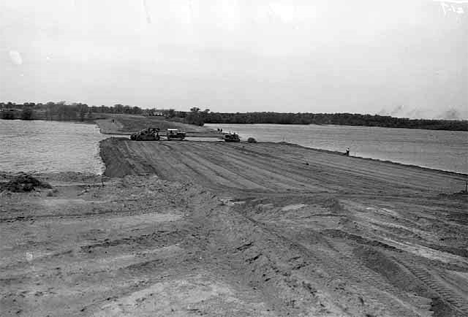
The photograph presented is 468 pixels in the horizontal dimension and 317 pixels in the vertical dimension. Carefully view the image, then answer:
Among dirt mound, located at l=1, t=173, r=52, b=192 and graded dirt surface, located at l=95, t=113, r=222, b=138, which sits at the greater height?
dirt mound, located at l=1, t=173, r=52, b=192

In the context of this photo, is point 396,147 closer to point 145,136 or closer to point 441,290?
point 145,136

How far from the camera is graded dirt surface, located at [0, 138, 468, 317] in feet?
22.4

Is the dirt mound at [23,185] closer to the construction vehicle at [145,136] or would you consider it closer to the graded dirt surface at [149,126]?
the construction vehicle at [145,136]

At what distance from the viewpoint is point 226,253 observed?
9336 millimetres

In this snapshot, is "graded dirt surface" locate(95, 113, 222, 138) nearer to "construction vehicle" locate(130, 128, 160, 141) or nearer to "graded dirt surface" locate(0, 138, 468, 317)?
"construction vehicle" locate(130, 128, 160, 141)

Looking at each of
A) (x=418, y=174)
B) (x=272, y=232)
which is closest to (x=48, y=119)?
(x=418, y=174)

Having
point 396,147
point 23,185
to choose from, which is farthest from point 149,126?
point 23,185

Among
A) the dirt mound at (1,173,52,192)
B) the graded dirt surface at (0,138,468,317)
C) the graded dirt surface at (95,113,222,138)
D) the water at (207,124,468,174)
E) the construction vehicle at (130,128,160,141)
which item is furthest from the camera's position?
the graded dirt surface at (95,113,222,138)

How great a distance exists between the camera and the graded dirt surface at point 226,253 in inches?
269

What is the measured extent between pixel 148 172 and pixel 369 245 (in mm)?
14705

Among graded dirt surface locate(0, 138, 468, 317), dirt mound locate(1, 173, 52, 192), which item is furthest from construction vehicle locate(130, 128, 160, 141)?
dirt mound locate(1, 173, 52, 192)

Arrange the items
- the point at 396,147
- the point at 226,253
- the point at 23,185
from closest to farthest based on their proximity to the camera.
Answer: the point at 226,253, the point at 23,185, the point at 396,147

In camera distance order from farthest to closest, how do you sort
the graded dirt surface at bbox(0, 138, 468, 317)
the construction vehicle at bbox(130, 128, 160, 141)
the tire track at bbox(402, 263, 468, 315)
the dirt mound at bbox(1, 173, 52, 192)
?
the construction vehicle at bbox(130, 128, 160, 141) < the dirt mound at bbox(1, 173, 52, 192) < the tire track at bbox(402, 263, 468, 315) < the graded dirt surface at bbox(0, 138, 468, 317)

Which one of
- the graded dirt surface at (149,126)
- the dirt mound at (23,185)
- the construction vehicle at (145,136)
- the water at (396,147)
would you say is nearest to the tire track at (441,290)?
the dirt mound at (23,185)
